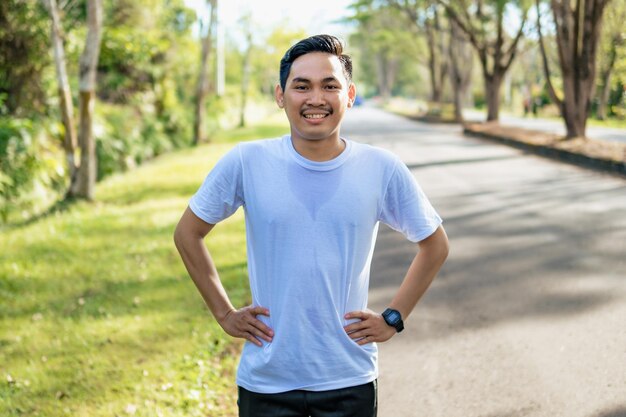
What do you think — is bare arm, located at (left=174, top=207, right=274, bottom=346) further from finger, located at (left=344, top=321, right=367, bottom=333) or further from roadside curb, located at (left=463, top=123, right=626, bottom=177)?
roadside curb, located at (left=463, top=123, right=626, bottom=177)

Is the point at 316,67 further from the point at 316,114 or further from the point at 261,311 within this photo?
the point at 261,311

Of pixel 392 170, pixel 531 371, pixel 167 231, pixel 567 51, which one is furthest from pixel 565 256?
pixel 567 51

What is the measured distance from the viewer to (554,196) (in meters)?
10.8

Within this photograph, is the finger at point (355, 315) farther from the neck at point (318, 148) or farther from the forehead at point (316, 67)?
the forehead at point (316, 67)

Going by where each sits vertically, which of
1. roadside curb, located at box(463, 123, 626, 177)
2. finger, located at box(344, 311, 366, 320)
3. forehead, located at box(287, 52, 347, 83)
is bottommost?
roadside curb, located at box(463, 123, 626, 177)

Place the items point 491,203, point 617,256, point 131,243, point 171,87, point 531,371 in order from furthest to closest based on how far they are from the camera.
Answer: point 171,87 → point 491,203 → point 131,243 → point 617,256 → point 531,371

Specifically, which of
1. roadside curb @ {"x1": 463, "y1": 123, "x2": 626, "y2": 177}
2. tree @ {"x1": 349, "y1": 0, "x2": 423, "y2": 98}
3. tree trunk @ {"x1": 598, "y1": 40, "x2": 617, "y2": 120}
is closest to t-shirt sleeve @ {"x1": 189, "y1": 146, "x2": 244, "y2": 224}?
roadside curb @ {"x1": 463, "y1": 123, "x2": 626, "y2": 177}

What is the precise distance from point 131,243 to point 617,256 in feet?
17.4

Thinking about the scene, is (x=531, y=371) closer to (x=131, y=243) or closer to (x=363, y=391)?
(x=363, y=391)

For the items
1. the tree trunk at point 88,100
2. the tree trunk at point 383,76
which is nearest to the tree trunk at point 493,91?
the tree trunk at point 88,100

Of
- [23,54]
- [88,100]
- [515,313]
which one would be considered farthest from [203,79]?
[515,313]

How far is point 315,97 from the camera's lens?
2096 millimetres

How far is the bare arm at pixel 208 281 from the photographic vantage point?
2143mm

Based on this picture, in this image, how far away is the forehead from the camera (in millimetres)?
2113
